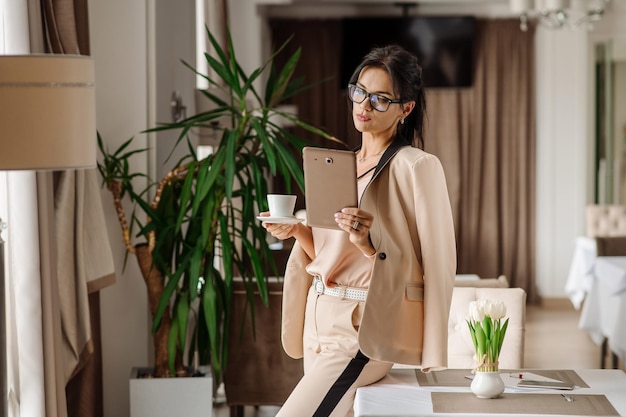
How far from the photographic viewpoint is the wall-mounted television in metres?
8.63

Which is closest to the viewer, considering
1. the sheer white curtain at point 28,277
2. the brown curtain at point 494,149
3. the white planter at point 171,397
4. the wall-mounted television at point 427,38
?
the sheer white curtain at point 28,277

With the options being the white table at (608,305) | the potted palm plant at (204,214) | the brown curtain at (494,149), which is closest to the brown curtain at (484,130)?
the brown curtain at (494,149)

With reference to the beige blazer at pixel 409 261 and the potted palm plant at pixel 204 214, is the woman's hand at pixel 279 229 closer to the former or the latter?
the beige blazer at pixel 409 261

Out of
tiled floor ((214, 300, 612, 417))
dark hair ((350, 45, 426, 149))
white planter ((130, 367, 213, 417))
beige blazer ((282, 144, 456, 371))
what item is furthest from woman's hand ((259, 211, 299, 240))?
tiled floor ((214, 300, 612, 417))

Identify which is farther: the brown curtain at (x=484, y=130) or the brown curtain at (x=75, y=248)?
the brown curtain at (x=484, y=130)

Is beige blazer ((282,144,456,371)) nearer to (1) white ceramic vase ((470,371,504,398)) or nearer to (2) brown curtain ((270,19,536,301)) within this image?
(1) white ceramic vase ((470,371,504,398))

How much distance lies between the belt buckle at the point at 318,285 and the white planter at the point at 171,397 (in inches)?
57.9

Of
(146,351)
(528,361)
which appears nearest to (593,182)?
(528,361)

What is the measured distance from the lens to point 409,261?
231 cm

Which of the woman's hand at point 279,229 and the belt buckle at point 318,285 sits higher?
the woman's hand at point 279,229

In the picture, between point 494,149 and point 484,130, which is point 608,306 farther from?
point 484,130

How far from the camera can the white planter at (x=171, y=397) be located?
3.73 metres

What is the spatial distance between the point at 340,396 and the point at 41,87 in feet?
3.39

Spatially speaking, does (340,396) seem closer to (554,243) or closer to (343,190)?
(343,190)
